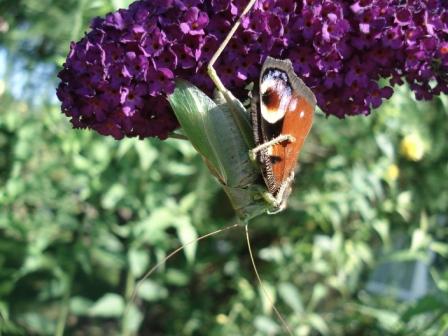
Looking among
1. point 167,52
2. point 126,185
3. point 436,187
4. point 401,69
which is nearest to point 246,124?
point 167,52

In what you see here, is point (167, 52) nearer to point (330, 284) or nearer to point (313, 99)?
point (313, 99)

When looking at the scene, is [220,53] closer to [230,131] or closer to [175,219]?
[230,131]

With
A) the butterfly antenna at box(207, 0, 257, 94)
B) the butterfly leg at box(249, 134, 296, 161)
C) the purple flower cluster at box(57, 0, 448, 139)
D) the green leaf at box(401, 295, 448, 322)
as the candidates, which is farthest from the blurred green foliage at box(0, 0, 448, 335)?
the butterfly leg at box(249, 134, 296, 161)

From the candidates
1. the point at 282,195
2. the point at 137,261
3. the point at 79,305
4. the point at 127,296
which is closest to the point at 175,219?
the point at 137,261

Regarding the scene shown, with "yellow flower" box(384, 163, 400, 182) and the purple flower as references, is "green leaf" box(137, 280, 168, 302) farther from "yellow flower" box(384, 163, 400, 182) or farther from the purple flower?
the purple flower

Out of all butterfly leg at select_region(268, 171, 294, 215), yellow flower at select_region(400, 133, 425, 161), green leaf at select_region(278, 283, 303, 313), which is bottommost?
green leaf at select_region(278, 283, 303, 313)

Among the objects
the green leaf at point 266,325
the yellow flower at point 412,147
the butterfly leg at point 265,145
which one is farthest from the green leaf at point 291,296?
the butterfly leg at point 265,145
